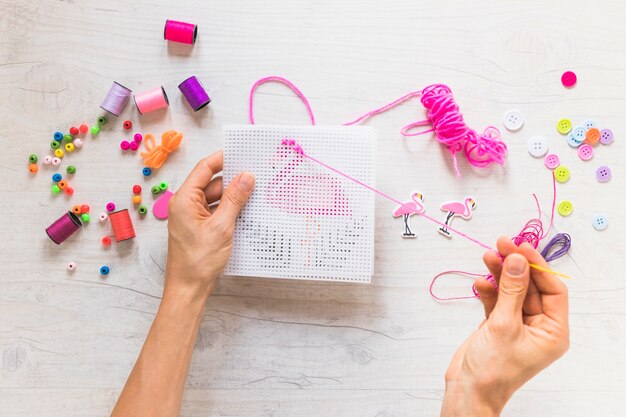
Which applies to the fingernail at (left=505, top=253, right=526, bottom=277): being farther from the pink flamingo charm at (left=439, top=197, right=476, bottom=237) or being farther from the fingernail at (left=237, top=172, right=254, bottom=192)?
the fingernail at (left=237, top=172, right=254, bottom=192)

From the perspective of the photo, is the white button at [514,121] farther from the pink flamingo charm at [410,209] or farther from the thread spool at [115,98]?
the thread spool at [115,98]

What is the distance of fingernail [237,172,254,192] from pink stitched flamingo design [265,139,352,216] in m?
0.04

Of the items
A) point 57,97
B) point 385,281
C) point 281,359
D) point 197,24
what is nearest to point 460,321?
point 385,281

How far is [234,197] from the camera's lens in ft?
3.60

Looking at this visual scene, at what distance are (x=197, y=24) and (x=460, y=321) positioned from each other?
0.90m

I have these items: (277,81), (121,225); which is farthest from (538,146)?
(121,225)

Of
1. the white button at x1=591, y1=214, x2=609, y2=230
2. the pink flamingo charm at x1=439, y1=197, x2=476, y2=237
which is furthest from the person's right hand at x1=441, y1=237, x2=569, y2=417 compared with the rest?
the white button at x1=591, y1=214, x2=609, y2=230

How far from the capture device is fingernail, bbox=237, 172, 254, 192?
1.10 m

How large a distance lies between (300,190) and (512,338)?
492 mm

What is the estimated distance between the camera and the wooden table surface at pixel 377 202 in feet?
3.91

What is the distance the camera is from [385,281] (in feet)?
3.95

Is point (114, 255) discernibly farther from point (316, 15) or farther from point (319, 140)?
point (316, 15)

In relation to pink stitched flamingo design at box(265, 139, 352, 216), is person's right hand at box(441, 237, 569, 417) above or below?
below

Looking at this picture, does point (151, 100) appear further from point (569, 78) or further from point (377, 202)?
point (569, 78)
